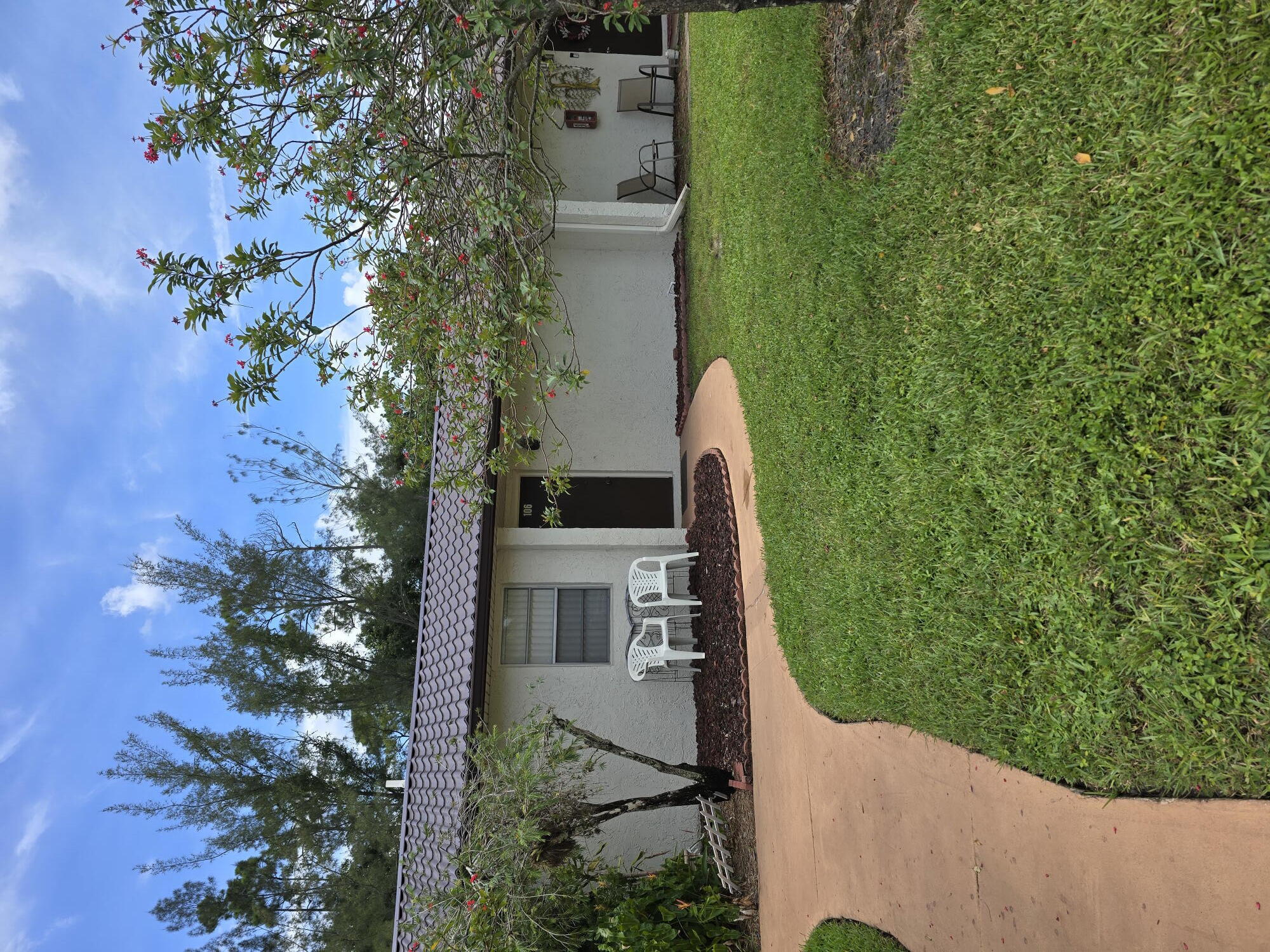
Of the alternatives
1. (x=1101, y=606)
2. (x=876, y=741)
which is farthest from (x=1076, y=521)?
(x=876, y=741)

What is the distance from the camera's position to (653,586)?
32.4 ft

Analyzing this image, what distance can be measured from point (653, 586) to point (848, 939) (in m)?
4.66

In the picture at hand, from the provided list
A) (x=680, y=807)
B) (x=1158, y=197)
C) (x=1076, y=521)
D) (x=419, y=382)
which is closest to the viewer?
(x=1158, y=197)

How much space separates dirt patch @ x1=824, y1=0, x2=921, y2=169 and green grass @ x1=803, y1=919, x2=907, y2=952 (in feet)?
17.0

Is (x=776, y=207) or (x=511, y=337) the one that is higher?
(x=776, y=207)

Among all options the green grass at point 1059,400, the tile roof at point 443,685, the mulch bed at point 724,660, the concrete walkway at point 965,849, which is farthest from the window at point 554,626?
the green grass at point 1059,400

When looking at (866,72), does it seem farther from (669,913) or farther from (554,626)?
(554,626)

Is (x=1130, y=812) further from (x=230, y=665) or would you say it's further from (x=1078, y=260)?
(x=230, y=665)

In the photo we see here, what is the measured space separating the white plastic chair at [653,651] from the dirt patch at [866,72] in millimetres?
5609

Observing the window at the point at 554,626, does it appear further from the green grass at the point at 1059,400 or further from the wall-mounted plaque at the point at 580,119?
the wall-mounted plaque at the point at 580,119

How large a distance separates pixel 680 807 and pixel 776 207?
22.4 feet

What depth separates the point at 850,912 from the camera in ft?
19.3

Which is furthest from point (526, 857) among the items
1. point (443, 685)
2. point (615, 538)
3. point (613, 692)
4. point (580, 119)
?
point (580, 119)

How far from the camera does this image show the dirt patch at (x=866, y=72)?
17.5 feet
